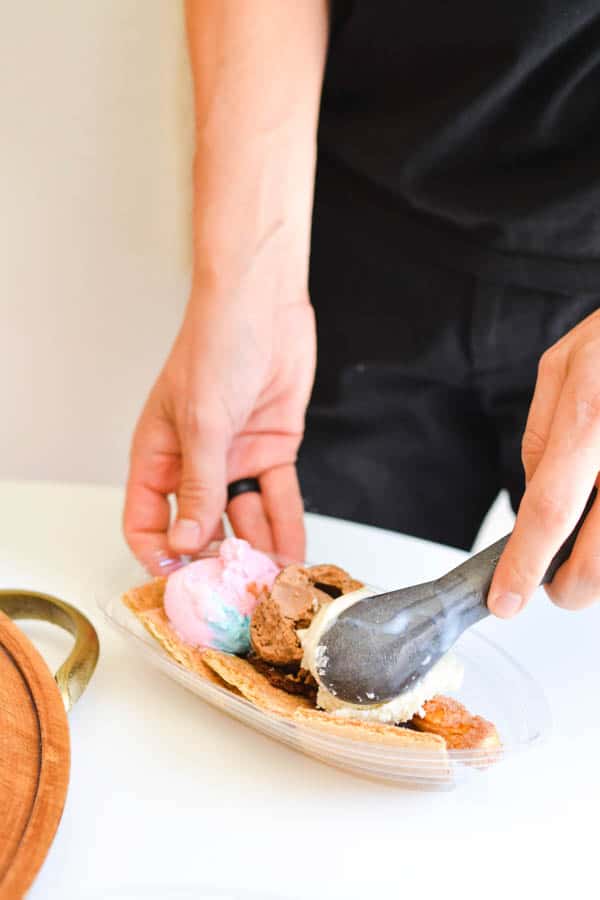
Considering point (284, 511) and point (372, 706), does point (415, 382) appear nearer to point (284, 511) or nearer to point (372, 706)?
point (284, 511)

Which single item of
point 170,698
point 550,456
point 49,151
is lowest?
point 170,698

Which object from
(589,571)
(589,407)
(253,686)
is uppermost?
(589,407)

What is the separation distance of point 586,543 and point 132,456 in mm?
508

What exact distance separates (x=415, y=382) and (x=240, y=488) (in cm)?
29

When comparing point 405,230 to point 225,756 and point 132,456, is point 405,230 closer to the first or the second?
point 132,456

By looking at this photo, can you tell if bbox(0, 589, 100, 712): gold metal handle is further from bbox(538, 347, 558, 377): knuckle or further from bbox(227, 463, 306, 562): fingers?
bbox(538, 347, 558, 377): knuckle

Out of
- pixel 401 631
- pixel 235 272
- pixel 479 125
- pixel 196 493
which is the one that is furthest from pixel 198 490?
pixel 479 125

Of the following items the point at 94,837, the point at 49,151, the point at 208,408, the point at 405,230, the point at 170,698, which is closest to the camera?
the point at 94,837

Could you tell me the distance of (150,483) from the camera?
1.00 m

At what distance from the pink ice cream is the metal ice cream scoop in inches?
4.0

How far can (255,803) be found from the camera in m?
0.67

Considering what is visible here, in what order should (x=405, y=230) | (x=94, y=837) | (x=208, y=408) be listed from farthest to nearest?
(x=405, y=230) < (x=208, y=408) < (x=94, y=837)

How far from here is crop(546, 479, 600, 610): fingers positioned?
66 cm

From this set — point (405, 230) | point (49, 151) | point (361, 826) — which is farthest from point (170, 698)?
point (49, 151)
